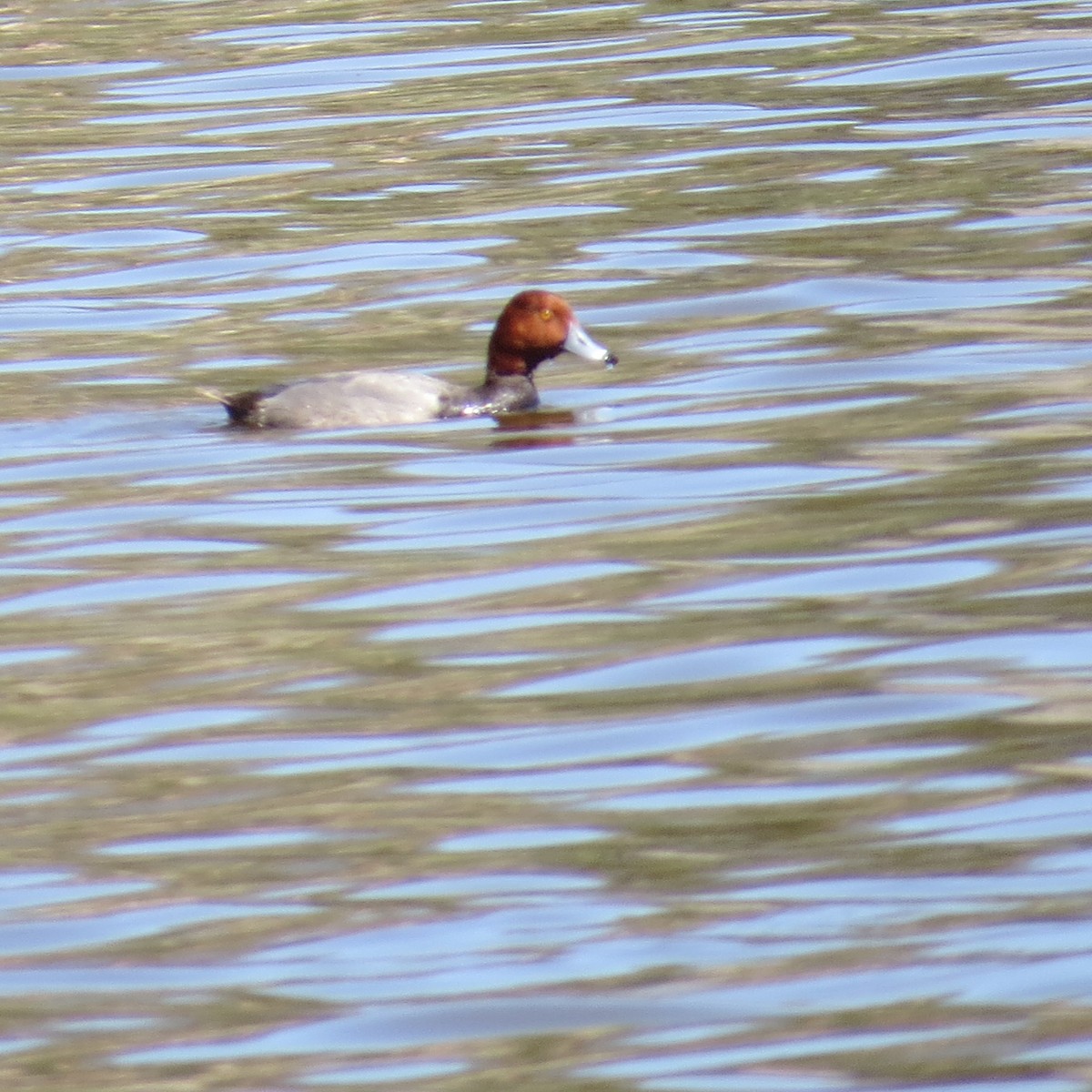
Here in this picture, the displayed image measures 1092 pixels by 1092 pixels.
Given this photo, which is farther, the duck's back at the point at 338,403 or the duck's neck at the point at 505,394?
the duck's neck at the point at 505,394

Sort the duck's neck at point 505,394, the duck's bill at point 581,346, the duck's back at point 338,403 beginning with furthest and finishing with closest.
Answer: the duck's bill at point 581,346 < the duck's neck at point 505,394 < the duck's back at point 338,403

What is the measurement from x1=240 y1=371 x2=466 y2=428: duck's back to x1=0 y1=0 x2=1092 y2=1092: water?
7cm

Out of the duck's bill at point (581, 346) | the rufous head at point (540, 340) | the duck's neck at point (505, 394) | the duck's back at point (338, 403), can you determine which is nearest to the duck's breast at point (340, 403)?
the duck's back at point (338, 403)

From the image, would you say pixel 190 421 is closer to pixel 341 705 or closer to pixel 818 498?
pixel 818 498

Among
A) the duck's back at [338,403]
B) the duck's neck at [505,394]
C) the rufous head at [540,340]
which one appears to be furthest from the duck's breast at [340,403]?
the rufous head at [540,340]

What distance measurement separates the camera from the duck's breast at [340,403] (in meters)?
9.63

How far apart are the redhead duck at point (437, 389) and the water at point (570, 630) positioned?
10 centimetres

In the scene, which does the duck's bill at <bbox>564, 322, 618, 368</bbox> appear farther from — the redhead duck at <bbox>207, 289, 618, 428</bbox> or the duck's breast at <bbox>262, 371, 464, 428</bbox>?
the duck's breast at <bbox>262, 371, 464, 428</bbox>

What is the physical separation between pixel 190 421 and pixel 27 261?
3556 millimetres

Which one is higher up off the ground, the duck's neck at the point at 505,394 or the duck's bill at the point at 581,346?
the duck's bill at the point at 581,346

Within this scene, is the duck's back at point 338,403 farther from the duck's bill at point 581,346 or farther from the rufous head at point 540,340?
the duck's bill at point 581,346

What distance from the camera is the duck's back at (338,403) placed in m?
9.63

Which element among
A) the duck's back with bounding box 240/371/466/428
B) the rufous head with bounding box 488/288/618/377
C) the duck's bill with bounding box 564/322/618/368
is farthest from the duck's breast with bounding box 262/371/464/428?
the duck's bill with bounding box 564/322/618/368

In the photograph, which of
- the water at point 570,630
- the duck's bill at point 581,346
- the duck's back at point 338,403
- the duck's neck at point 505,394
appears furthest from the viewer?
the duck's bill at point 581,346
